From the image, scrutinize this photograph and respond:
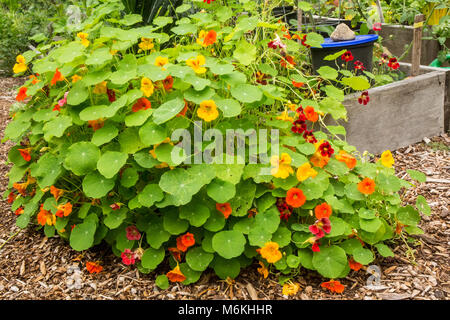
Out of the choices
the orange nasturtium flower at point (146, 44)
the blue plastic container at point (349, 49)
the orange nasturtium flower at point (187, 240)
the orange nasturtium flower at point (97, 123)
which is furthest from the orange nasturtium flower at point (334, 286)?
the blue plastic container at point (349, 49)

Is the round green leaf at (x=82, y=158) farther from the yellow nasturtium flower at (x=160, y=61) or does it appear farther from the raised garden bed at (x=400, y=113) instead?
the raised garden bed at (x=400, y=113)

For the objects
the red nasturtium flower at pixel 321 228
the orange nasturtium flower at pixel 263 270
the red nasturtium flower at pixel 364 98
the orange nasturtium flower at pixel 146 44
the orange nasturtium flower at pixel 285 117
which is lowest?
the orange nasturtium flower at pixel 263 270

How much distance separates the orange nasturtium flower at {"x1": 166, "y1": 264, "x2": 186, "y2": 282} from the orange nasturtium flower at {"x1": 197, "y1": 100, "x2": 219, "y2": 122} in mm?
607

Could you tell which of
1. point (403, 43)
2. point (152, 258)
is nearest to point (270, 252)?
point (152, 258)

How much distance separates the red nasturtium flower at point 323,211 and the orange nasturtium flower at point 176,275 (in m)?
0.59

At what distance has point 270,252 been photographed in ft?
5.70

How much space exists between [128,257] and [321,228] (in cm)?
79

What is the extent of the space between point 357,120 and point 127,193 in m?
1.57

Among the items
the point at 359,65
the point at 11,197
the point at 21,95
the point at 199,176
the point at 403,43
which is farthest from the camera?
the point at 403,43

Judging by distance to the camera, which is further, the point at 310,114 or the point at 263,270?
the point at 310,114

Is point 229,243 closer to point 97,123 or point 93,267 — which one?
point 93,267

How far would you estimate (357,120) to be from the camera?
2779 mm

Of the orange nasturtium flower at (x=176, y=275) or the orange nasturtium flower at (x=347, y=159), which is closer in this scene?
the orange nasturtium flower at (x=176, y=275)

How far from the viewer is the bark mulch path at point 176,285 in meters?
1.78
